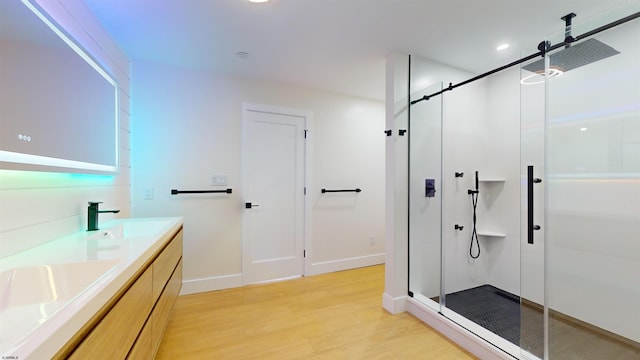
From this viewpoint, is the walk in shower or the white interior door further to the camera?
the white interior door

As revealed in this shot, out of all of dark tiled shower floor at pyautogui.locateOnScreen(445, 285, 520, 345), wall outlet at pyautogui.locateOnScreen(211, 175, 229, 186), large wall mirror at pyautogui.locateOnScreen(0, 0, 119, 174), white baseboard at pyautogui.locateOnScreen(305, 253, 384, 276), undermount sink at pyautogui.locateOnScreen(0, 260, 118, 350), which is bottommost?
dark tiled shower floor at pyautogui.locateOnScreen(445, 285, 520, 345)

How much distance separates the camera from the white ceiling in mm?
1720

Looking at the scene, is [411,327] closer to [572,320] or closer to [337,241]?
[572,320]

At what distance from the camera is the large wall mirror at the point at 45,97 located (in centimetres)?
103

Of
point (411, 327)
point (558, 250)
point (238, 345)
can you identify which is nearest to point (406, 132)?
point (558, 250)

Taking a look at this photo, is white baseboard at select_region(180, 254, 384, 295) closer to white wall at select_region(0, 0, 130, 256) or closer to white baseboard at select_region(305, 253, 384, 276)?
white baseboard at select_region(305, 253, 384, 276)

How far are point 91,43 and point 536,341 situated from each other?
3.66 m

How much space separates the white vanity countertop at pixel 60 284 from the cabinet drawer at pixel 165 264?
0.11 metres

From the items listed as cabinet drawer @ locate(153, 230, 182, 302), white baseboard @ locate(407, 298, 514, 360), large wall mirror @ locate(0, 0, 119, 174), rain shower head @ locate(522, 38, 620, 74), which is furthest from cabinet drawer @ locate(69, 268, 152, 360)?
rain shower head @ locate(522, 38, 620, 74)

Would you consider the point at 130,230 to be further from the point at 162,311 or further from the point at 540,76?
the point at 540,76

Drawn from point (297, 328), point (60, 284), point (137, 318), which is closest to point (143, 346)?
point (137, 318)

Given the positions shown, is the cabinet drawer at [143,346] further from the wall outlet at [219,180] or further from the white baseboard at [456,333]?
the white baseboard at [456,333]

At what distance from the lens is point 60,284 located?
3.20ft

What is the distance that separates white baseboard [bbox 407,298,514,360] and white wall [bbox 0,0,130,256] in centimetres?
268
